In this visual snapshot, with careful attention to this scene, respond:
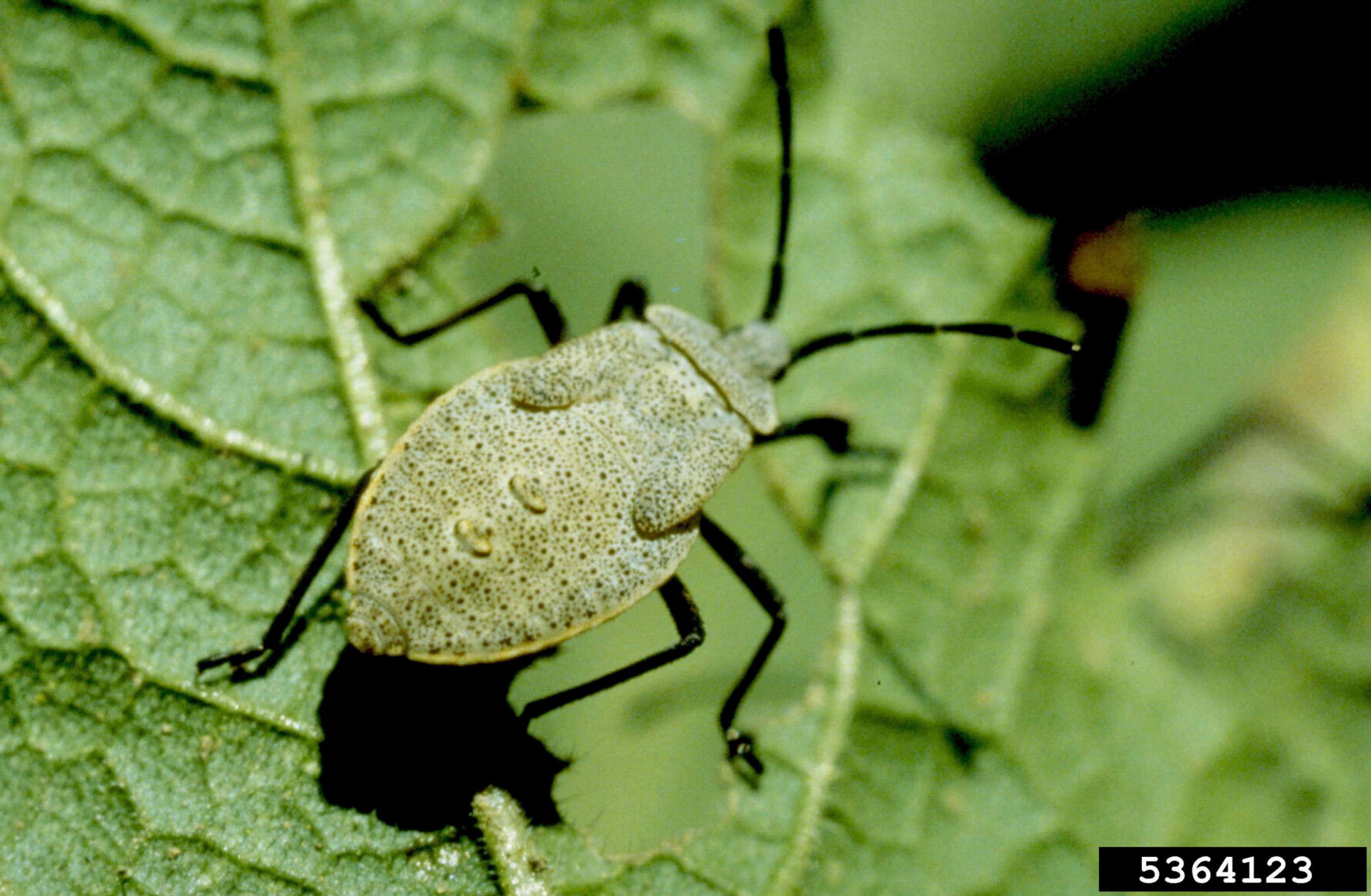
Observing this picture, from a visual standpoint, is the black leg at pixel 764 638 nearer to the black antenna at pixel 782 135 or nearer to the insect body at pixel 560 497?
the insect body at pixel 560 497

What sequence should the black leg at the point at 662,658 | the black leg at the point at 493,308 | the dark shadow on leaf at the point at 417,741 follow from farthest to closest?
the black leg at the point at 493,308 < the black leg at the point at 662,658 < the dark shadow on leaf at the point at 417,741

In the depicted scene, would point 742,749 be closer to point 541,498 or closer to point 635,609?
point 635,609

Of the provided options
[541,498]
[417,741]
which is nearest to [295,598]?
[417,741]

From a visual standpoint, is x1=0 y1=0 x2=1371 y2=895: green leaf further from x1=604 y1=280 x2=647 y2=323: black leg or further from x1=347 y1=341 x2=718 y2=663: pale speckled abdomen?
x1=347 y1=341 x2=718 y2=663: pale speckled abdomen

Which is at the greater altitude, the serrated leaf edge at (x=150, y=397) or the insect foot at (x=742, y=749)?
the serrated leaf edge at (x=150, y=397)

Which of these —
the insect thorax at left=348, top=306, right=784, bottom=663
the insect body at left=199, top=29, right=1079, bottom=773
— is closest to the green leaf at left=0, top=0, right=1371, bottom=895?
the insect body at left=199, top=29, right=1079, bottom=773

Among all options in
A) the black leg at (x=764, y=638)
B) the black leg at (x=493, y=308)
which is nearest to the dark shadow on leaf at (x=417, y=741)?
the black leg at (x=764, y=638)
